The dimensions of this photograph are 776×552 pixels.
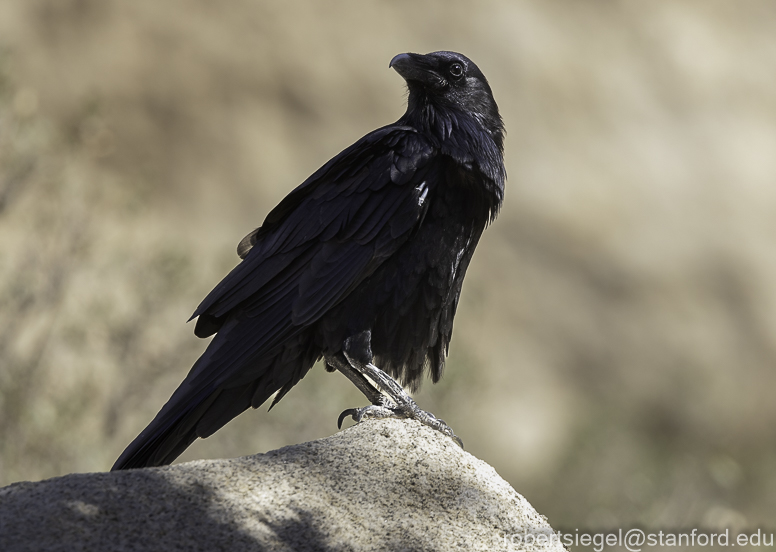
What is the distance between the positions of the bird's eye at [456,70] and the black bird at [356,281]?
0.47 meters

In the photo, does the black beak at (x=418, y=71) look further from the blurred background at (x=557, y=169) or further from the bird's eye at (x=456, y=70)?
the blurred background at (x=557, y=169)

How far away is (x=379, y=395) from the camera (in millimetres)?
3900

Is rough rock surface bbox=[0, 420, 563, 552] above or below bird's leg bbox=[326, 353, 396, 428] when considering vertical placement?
below

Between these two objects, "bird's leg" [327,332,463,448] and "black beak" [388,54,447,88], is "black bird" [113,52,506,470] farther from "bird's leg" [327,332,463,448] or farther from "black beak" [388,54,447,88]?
"black beak" [388,54,447,88]

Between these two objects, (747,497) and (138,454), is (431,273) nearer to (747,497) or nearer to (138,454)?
(138,454)

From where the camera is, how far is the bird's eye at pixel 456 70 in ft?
14.7

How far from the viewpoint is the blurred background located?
14.8 m

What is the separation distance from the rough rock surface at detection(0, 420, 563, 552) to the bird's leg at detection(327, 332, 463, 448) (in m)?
0.12

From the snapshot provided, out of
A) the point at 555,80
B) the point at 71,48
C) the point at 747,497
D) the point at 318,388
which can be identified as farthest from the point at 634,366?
the point at 71,48

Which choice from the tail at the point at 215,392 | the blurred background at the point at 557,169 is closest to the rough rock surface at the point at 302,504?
the tail at the point at 215,392

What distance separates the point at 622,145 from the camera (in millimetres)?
16062

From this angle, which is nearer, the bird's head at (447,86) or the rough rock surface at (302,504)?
the rough rock surface at (302,504)

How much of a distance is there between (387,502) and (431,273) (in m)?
1.24

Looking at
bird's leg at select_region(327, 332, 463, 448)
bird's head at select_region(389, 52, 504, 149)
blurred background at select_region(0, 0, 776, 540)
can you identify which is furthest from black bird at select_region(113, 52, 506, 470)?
blurred background at select_region(0, 0, 776, 540)
